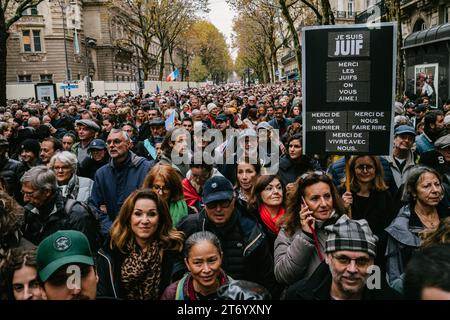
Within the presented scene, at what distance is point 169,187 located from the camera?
4473 mm

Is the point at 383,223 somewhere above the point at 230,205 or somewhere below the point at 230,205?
below

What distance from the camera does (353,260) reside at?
105 inches

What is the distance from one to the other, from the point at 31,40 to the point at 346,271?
50958mm

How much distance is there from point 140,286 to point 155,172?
1540 millimetres

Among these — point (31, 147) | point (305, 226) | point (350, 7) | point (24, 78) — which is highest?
point (350, 7)

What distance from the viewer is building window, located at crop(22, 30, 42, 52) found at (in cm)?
4644

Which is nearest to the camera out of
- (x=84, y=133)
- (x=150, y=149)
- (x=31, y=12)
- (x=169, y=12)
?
(x=84, y=133)

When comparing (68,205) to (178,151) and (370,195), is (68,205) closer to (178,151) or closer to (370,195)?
(178,151)

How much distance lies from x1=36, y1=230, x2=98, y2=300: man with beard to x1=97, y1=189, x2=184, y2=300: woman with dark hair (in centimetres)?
51

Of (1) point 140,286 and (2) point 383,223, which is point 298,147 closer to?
(2) point 383,223

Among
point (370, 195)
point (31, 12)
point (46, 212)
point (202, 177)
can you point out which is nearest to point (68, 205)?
point (46, 212)

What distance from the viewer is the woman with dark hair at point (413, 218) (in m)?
3.38

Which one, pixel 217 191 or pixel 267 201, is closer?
pixel 217 191

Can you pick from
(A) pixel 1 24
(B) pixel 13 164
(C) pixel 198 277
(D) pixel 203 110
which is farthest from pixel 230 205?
(A) pixel 1 24
